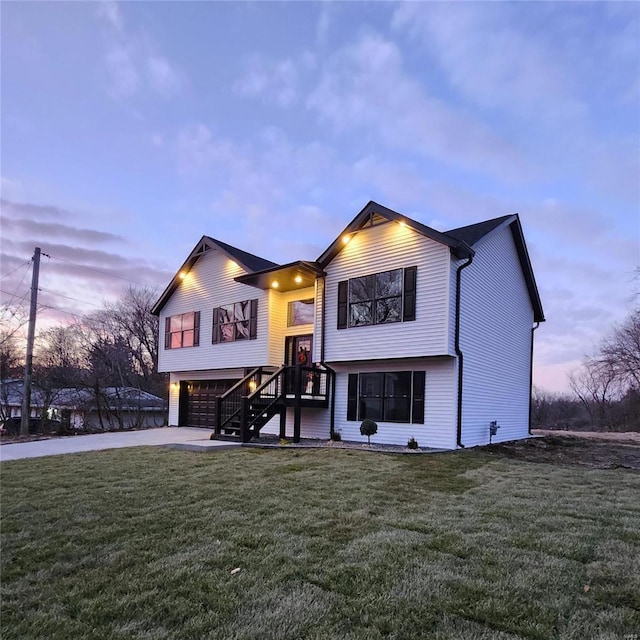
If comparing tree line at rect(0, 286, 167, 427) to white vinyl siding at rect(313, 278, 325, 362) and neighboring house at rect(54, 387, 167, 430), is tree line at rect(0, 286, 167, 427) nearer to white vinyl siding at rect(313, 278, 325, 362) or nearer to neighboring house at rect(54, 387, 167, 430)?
neighboring house at rect(54, 387, 167, 430)

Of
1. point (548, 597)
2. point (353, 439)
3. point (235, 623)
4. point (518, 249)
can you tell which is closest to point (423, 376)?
point (353, 439)

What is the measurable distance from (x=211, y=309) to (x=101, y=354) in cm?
1740

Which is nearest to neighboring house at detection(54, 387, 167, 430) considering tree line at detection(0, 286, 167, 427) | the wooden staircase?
tree line at detection(0, 286, 167, 427)

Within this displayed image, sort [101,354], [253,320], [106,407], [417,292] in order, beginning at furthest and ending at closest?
[101,354]
[106,407]
[253,320]
[417,292]

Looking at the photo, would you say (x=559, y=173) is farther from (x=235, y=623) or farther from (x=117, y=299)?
(x=117, y=299)

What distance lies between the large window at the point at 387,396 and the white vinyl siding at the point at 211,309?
11.3 feet

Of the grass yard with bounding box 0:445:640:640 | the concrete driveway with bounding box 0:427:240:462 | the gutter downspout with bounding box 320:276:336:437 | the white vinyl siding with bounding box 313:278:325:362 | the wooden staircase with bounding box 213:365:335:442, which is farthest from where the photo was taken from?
the white vinyl siding with bounding box 313:278:325:362

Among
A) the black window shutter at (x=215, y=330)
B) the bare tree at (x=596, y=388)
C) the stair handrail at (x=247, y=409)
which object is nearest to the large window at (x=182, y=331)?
the black window shutter at (x=215, y=330)

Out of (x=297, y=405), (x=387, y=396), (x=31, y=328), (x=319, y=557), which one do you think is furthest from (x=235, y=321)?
(x=319, y=557)

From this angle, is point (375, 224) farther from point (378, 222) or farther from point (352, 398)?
point (352, 398)

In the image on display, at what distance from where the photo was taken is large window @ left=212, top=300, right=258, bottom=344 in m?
15.4

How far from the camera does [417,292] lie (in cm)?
1138

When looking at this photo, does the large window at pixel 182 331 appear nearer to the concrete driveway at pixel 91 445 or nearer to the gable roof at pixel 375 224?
the gable roof at pixel 375 224

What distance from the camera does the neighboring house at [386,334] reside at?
1118 cm
